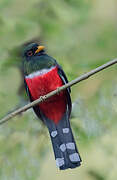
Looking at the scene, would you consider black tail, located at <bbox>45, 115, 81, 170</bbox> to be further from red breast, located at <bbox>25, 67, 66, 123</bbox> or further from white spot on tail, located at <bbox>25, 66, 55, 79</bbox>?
white spot on tail, located at <bbox>25, 66, 55, 79</bbox>

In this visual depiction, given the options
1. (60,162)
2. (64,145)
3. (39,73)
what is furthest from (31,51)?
(60,162)

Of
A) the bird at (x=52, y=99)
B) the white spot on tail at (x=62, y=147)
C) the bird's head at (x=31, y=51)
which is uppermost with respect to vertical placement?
the bird's head at (x=31, y=51)

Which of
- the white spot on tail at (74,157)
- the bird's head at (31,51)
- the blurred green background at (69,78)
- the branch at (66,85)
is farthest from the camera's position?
the bird's head at (31,51)

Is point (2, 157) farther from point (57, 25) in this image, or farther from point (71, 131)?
point (57, 25)

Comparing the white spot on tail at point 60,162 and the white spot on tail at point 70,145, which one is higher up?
the white spot on tail at point 70,145

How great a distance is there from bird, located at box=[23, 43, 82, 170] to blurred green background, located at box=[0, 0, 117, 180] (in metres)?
0.10

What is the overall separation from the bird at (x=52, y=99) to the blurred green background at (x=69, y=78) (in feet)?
0.34

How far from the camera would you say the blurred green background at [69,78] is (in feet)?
15.6

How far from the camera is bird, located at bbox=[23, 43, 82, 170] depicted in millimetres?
4609

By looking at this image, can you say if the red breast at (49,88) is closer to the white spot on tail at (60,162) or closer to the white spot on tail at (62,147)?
the white spot on tail at (62,147)

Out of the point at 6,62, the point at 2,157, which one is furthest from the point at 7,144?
the point at 6,62

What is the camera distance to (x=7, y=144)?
4.87m

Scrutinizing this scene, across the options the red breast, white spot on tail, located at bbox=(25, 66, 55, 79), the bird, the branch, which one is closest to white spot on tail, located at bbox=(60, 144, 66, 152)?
the bird

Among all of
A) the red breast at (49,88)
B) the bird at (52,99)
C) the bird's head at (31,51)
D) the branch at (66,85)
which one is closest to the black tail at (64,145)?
the bird at (52,99)
